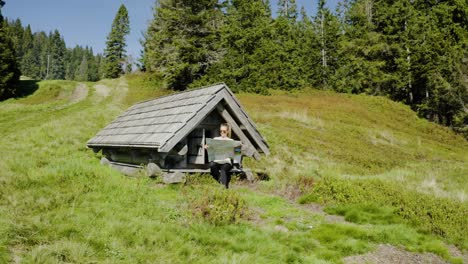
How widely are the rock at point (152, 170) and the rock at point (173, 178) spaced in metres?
Answer: 0.33

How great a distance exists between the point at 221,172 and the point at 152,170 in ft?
6.47

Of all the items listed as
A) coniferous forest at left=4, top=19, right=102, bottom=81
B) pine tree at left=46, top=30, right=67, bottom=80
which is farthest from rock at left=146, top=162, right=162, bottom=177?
pine tree at left=46, top=30, right=67, bottom=80

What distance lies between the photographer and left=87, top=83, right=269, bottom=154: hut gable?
9.77 meters

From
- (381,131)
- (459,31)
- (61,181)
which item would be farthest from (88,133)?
(459,31)

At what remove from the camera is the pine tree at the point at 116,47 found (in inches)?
3076

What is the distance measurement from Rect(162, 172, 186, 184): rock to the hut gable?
0.95m

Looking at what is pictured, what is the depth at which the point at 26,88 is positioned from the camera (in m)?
50.9

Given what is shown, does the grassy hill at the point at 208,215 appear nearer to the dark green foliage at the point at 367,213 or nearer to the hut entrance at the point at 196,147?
the dark green foliage at the point at 367,213

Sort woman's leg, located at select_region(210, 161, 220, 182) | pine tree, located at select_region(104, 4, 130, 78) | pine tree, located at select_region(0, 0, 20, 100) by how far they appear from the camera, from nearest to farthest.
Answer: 1. woman's leg, located at select_region(210, 161, 220, 182)
2. pine tree, located at select_region(0, 0, 20, 100)
3. pine tree, located at select_region(104, 4, 130, 78)

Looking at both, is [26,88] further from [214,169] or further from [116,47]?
[214,169]

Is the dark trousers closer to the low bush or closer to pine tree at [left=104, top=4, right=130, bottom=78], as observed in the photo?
the low bush

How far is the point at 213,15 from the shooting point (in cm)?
4116

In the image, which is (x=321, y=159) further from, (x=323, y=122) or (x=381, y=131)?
(x=381, y=131)

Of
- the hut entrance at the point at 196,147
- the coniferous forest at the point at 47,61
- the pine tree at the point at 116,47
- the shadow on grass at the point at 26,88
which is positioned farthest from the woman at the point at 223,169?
the coniferous forest at the point at 47,61
